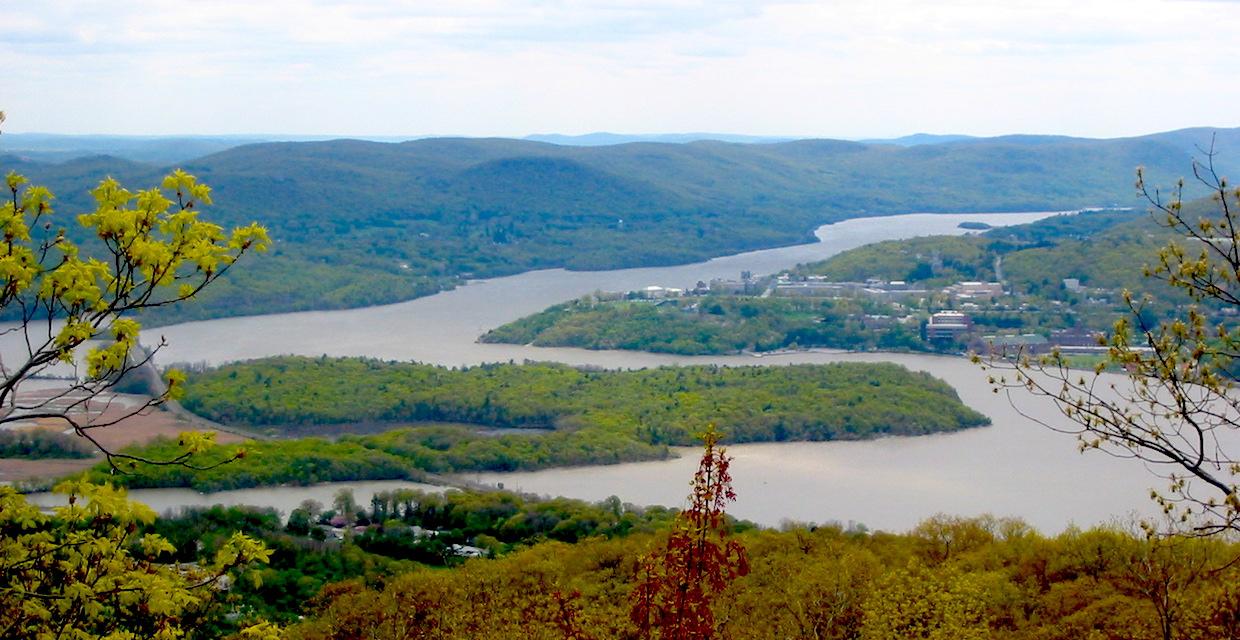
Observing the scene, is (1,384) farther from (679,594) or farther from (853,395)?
(853,395)

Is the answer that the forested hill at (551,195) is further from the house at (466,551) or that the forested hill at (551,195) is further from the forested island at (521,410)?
the house at (466,551)

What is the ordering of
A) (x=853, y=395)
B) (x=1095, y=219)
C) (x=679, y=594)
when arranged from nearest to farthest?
(x=679, y=594) → (x=853, y=395) → (x=1095, y=219)

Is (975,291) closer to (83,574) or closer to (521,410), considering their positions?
(521,410)

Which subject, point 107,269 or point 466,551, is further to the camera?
point 466,551

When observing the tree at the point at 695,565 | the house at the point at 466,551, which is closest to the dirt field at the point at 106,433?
the house at the point at 466,551

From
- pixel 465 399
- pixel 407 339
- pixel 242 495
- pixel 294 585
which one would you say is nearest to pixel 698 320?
pixel 407 339

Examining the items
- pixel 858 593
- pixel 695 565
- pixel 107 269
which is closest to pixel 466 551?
pixel 858 593
